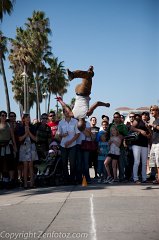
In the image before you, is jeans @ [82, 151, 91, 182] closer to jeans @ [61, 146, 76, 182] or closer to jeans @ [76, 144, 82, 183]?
jeans @ [76, 144, 82, 183]

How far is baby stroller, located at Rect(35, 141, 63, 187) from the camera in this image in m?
10.4

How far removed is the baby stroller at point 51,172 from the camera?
10375mm

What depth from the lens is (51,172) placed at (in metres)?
10.4

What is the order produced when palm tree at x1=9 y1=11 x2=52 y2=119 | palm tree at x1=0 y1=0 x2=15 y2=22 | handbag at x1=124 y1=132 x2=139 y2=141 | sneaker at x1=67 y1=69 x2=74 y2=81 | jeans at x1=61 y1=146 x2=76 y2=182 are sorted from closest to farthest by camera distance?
sneaker at x1=67 y1=69 x2=74 y2=81 → jeans at x1=61 y1=146 x2=76 y2=182 → handbag at x1=124 y1=132 x2=139 y2=141 → palm tree at x1=0 y1=0 x2=15 y2=22 → palm tree at x1=9 y1=11 x2=52 y2=119

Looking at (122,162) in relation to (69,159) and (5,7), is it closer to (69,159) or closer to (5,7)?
(69,159)

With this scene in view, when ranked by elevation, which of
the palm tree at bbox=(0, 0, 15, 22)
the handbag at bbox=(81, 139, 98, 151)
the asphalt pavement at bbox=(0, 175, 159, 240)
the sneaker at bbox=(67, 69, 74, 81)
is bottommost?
the asphalt pavement at bbox=(0, 175, 159, 240)

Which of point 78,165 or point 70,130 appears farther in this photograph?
point 78,165

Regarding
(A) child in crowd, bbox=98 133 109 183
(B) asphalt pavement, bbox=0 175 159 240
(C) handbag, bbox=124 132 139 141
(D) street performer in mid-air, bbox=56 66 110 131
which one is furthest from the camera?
(A) child in crowd, bbox=98 133 109 183

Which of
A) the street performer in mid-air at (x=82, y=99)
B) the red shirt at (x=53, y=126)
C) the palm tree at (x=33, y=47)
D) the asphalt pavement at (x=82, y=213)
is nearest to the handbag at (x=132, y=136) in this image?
the street performer in mid-air at (x=82, y=99)

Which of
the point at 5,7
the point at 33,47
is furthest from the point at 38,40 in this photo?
the point at 5,7

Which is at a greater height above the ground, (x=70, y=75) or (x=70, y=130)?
(x=70, y=75)

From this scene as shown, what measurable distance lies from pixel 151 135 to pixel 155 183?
1.29 metres

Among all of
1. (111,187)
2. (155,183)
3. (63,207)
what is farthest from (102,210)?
(155,183)

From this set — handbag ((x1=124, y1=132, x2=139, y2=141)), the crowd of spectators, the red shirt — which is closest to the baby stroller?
the crowd of spectators
